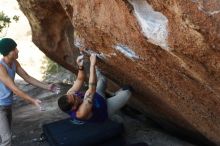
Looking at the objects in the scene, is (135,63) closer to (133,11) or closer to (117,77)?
(133,11)

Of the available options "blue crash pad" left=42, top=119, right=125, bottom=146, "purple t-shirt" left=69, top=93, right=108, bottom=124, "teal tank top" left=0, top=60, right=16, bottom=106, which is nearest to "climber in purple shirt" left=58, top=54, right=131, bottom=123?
"purple t-shirt" left=69, top=93, right=108, bottom=124

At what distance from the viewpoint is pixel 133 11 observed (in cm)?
482

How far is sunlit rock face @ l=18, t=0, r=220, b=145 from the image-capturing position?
4.14 meters

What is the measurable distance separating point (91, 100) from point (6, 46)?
54.8 inches

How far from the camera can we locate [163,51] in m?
4.85

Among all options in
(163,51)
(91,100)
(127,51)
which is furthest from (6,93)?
(163,51)

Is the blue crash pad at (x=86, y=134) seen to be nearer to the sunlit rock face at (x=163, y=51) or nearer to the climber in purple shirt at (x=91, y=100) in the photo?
the climber in purple shirt at (x=91, y=100)

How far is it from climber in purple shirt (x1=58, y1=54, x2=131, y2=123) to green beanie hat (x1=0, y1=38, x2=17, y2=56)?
975mm

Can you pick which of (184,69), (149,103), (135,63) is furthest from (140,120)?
(184,69)

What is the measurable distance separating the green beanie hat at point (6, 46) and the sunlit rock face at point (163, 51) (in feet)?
2.98

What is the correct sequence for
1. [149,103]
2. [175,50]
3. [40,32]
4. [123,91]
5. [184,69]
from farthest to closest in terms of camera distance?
[40,32] → [149,103] → [123,91] → [184,69] → [175,50]

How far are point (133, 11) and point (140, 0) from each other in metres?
0.22

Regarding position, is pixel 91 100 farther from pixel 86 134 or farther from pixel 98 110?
pixel 86 134

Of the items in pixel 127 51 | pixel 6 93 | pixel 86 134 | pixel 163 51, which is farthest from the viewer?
pixel 86 134
